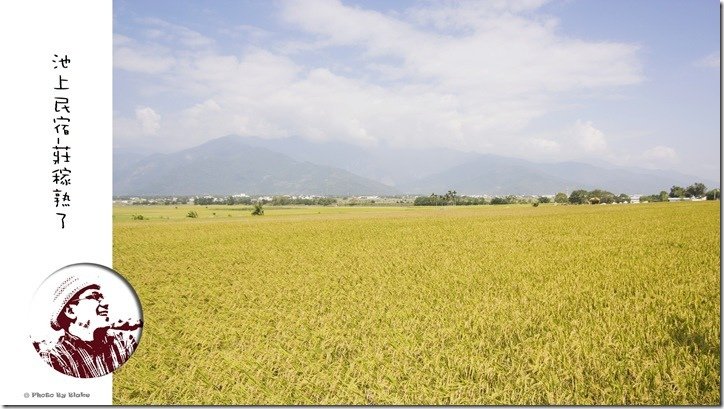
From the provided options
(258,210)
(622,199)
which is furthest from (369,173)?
(622,199)

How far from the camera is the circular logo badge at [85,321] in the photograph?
4906mm

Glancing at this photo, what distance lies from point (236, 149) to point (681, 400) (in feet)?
199

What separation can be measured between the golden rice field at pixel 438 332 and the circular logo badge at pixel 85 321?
342 mm

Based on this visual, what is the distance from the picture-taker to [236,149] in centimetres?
5994

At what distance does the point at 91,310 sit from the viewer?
499cm

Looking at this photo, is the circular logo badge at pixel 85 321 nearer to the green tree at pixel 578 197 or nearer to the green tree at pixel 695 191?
the green tree at pixel 695 191

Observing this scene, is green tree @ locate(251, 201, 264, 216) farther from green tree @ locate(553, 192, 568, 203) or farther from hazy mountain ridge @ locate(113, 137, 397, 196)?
green tree @ locate(553, 192, 568, 203)

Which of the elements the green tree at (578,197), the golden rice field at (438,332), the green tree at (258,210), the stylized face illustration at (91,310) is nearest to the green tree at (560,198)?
the green tree at (578,197)

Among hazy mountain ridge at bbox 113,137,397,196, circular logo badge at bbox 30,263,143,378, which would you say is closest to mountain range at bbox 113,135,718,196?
hazy mountain ridge at bbox 113,137,397,196

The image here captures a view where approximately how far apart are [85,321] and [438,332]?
174 inches

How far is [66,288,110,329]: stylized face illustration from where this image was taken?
491cm

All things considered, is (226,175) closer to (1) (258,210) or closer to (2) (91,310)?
(1) (258,210)

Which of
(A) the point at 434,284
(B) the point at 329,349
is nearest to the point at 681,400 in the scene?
(B) the point at 329,349

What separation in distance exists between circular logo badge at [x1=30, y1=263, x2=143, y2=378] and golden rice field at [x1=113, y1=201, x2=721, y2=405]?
34 centimetres
